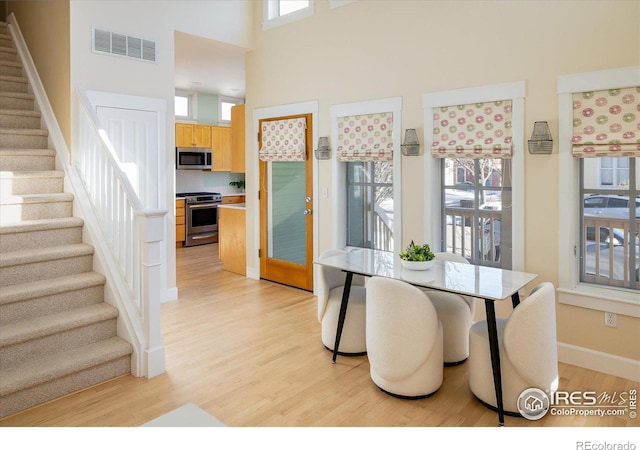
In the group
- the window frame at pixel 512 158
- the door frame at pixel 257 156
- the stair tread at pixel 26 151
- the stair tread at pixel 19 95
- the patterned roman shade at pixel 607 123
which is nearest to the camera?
the patterned roman shade at pixel 607 123

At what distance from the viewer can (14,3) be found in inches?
204

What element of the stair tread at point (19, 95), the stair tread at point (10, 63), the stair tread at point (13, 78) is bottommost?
the stair tread at point (19, 95)

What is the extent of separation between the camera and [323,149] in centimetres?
513

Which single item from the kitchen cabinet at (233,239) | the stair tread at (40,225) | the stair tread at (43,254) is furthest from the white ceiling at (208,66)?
the stair tread at (43,254)

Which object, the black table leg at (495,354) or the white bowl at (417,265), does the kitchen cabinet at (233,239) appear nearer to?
the white bowl at (417,265)

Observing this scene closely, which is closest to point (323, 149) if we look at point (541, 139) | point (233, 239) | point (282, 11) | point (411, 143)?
point (411, 143)

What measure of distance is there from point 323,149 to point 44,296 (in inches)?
118

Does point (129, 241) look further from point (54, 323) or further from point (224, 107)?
point (224, 107)

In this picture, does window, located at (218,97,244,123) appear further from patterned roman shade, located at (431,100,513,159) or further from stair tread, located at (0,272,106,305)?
stair tread, located at (0,272,106,305)

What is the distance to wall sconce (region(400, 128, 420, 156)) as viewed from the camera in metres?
4.29

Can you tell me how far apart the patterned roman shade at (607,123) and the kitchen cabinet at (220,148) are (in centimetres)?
709

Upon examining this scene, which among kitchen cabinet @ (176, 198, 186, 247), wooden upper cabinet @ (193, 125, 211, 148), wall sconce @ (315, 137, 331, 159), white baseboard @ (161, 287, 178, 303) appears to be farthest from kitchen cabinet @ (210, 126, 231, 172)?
wall sconce @ (315, 137, 331, 159)

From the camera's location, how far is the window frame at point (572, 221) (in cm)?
331

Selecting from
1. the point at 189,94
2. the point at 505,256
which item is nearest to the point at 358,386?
the point at 505,256
